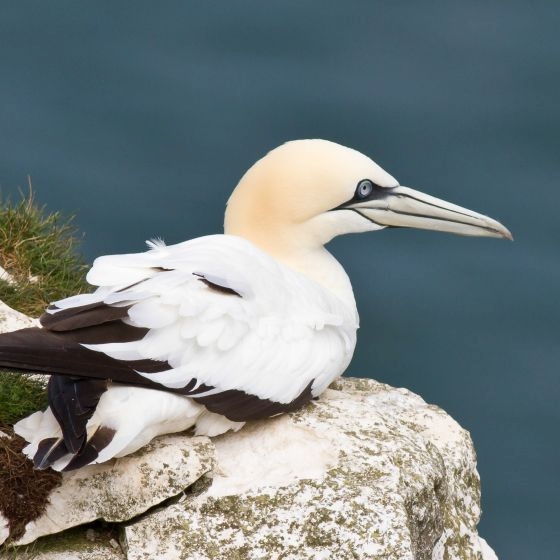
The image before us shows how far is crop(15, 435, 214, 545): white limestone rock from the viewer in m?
4.78

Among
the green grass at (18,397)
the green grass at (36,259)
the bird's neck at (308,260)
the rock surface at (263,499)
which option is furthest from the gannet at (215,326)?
the green grass at (36,259)

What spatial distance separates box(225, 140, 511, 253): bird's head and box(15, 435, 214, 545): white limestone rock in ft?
4.88

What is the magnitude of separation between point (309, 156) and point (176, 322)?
4.31 feet

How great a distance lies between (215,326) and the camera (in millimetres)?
4984

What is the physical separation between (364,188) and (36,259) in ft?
5.86

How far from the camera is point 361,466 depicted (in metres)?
5.05

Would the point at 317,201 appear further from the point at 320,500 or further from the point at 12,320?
the point at 320,500

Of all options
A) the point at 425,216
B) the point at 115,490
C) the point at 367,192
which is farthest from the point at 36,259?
the point at 115,490

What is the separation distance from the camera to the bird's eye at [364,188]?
239 inches

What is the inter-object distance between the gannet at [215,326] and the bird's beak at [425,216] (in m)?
0.03

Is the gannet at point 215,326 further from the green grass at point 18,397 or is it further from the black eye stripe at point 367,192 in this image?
the green grass at point 18,397

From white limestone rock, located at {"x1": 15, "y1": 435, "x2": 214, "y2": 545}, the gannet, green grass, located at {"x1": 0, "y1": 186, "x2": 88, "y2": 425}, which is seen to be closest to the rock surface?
white limestone rock, located at {"x1": 15, "y1": 435, "x2": 214, "y2": 545}

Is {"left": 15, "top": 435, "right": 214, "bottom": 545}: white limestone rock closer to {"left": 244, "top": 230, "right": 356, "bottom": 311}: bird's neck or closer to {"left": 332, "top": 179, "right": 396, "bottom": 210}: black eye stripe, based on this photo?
{"left": 244, "top": 230, "right": 356, "bottom": 311}: bird's neck

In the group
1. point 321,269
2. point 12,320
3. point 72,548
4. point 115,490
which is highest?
point 321,269
